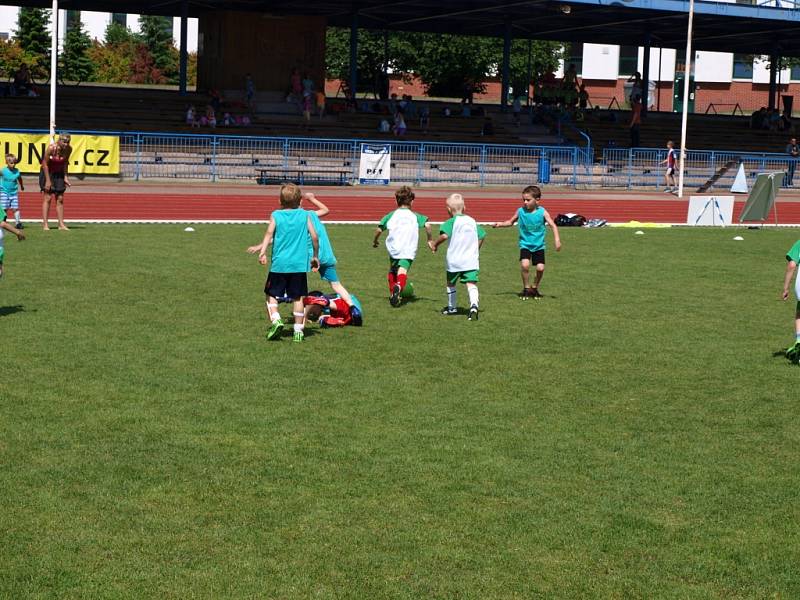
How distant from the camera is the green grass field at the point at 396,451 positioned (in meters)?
6.25

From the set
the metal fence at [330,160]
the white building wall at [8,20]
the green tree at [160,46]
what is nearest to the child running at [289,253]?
the metal fence at [330,160]

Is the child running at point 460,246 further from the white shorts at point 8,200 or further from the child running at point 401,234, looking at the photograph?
the white shorts at point 8,200

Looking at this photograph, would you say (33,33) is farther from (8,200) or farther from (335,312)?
(335,312)

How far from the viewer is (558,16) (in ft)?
168

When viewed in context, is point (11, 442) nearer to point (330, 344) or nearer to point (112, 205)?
point (330, 344)

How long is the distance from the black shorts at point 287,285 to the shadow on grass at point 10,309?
3263mm

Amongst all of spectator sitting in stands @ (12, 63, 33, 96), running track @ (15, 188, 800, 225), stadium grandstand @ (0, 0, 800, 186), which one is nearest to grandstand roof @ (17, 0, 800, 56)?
stadium grandstand @ (0, 0, 800, 186)

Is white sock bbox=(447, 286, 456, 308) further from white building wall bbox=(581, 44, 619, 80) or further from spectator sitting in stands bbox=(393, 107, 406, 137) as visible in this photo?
white building wall bbox=(581, 44, 619, 80)

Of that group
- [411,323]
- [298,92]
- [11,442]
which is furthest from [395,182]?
[11,442]

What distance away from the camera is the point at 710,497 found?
751 centimetres

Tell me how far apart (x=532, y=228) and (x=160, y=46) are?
235 ft

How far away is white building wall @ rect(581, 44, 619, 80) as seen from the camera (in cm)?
9394

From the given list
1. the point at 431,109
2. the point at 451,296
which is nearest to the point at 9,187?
the point at 451,296

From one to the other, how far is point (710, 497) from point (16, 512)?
4.14 m
